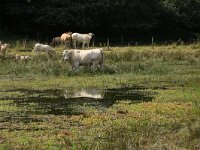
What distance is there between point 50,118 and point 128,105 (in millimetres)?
2927

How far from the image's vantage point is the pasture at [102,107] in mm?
10852

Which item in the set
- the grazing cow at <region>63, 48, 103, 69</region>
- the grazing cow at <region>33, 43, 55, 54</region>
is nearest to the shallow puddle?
the grazing cow at <region>63, 48, 103, 69</region>

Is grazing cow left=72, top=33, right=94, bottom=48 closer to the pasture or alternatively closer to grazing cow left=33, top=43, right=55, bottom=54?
grazing cow left=33, top=43, right=55, bottom=54

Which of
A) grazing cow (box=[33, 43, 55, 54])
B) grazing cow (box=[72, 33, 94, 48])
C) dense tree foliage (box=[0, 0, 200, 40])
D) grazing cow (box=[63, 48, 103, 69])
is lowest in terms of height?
grazing cow (box=[63, 48, 103, 69])

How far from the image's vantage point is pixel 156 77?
23.8 meters

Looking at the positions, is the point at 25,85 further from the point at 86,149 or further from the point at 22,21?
the point at 22,21

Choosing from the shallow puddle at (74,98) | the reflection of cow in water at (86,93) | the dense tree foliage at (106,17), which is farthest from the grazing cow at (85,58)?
the dense tree foliage at (106,17)

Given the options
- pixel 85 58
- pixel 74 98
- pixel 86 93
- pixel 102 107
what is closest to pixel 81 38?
pixel 85 58

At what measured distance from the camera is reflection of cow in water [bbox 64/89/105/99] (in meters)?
18.4

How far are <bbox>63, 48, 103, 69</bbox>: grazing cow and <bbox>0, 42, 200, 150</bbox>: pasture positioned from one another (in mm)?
419

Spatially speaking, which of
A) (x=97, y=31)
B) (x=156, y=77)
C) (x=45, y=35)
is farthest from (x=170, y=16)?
(x=156, y=77)

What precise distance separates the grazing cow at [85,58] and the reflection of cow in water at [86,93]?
6516 mm

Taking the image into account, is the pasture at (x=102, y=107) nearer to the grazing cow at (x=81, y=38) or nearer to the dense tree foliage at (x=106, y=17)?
the grazing cow at (x=81, y=38)

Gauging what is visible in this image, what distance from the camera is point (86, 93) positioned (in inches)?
755
